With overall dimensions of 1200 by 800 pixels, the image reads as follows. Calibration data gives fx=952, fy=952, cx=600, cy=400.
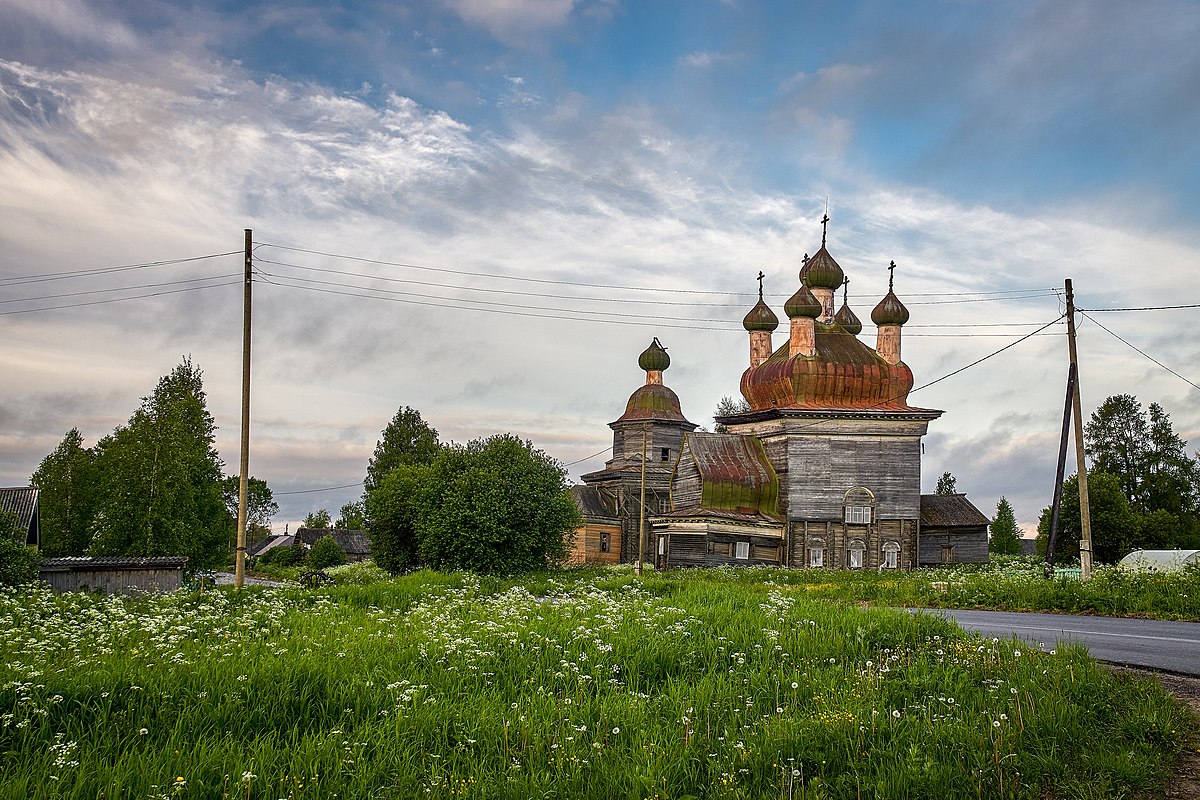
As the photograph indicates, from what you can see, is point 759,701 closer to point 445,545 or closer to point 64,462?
point 445,545

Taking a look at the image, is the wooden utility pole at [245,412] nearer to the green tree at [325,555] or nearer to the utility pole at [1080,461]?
the utility pole at [1080,461]

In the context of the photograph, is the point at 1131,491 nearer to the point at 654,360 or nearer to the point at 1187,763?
the point at 654,360

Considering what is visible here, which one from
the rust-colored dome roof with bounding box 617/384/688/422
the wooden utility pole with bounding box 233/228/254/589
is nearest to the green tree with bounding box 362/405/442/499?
the rust-colored dome roof with bounding box 617/384/688/422

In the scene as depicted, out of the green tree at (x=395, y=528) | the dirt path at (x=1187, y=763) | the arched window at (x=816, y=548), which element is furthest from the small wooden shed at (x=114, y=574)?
the arched window at (x=816, y=548)

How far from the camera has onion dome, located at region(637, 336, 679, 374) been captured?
61.3m

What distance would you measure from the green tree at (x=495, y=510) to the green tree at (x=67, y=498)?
16.5m

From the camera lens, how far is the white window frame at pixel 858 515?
4466 centimetres

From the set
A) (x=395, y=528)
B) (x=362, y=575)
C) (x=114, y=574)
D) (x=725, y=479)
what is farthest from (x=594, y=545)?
(x=114, y=574)

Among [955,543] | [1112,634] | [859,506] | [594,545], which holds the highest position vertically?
[859,506]

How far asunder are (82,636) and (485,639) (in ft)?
16.8

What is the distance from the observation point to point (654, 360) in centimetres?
6128

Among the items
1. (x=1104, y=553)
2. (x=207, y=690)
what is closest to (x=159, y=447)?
(x=207, y=690)

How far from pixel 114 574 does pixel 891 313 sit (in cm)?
3817

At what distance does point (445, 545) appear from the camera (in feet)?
116
